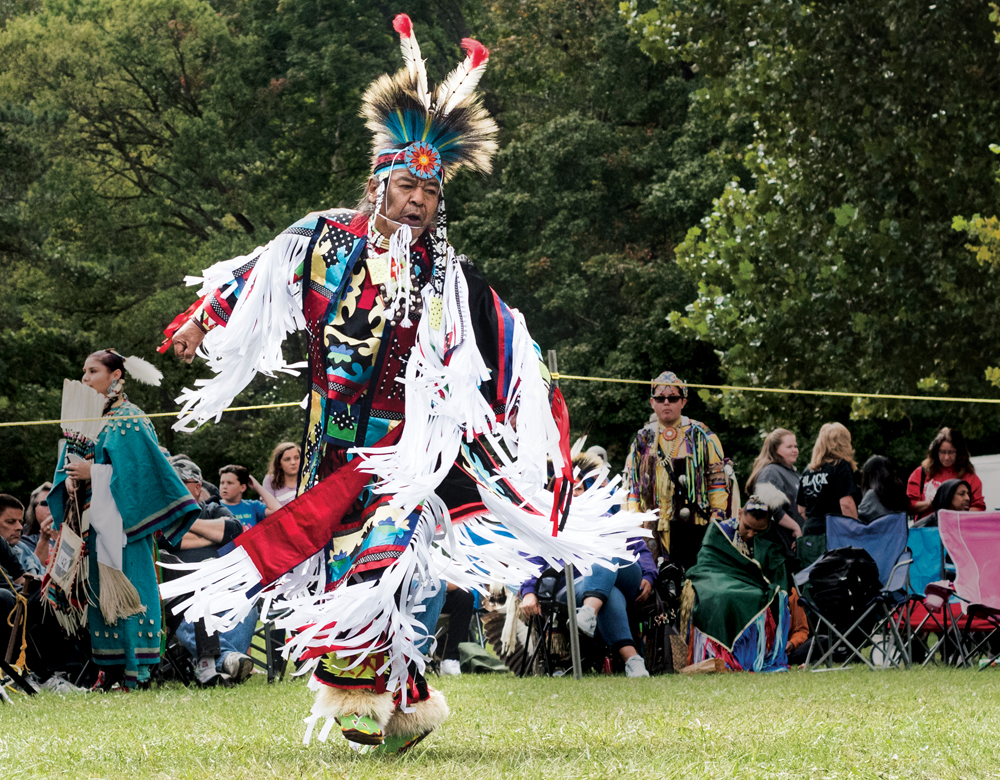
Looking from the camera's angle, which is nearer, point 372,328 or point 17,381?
point 372,328

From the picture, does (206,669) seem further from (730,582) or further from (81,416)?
(730,582)

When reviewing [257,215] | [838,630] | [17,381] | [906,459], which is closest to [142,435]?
[838,630]

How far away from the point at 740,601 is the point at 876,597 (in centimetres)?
75

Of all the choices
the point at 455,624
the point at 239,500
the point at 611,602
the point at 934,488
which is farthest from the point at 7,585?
the point at 934,488

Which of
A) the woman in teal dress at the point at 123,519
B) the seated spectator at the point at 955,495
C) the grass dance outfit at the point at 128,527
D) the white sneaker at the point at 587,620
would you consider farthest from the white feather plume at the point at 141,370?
the seated spectator at the point at 955,495

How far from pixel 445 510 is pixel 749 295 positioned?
11.0 m

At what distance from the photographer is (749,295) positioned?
14.2 meters

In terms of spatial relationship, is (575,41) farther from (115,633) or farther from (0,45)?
(115,633)

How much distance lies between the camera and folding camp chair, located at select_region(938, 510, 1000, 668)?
690 cm

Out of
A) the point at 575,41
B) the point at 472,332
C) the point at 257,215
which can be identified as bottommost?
the point at 472,332

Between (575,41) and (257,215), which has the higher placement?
(575,41)

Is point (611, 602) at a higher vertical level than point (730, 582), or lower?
lower

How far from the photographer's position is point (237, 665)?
6.69 metres

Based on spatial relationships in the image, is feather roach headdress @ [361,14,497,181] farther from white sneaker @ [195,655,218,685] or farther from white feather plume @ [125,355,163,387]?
white sneaker @ [195,655,218,685]
